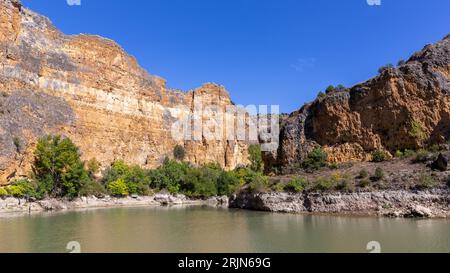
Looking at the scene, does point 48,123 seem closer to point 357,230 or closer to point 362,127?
point 362,127

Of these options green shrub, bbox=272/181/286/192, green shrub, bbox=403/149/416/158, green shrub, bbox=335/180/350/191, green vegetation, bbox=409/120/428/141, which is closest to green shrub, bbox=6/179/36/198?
green shrub, bbox=272/181/286/192

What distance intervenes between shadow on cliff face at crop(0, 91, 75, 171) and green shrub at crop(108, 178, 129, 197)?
Answer: 500 inches

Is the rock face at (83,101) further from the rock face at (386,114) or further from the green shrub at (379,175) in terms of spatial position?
the green shrub at (379,175)

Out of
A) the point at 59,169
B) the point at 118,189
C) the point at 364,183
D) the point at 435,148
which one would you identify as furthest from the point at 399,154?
the point at 59,169

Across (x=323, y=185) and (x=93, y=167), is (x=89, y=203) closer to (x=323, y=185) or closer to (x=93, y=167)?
(x=93, y=167)

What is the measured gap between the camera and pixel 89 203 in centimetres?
4709

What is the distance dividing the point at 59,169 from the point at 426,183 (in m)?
42.0

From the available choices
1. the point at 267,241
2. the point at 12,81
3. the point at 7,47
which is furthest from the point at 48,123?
the point at 267,241

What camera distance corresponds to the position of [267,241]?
15.4 meters

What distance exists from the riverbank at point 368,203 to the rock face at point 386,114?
7.25 metres

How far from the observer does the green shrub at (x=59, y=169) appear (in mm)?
46406

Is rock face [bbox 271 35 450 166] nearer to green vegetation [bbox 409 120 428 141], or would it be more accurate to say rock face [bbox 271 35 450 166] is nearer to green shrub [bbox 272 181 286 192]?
green vegetation [bbox 409 120 428 141]

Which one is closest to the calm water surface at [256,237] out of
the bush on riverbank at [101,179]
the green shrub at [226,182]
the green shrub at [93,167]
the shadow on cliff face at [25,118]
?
the bush on riverbank at [101,179]

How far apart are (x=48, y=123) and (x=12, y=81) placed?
780cm
